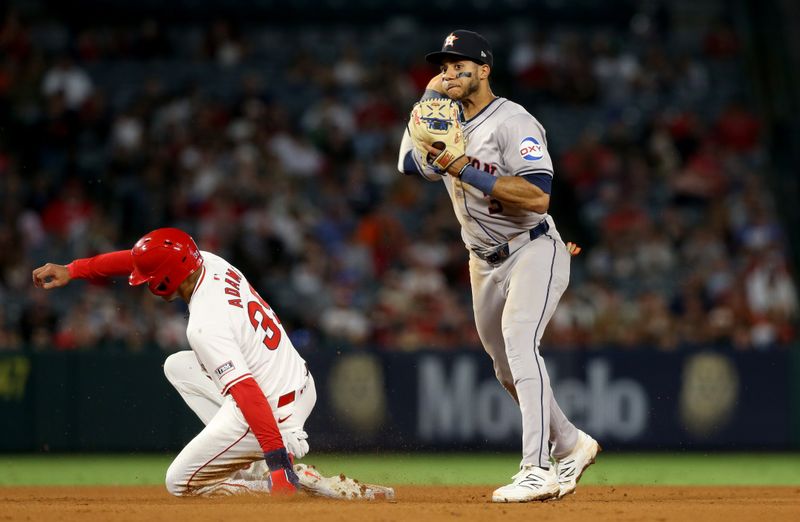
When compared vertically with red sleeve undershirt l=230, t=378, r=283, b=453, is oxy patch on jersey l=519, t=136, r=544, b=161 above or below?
above

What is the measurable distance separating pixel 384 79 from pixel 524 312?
31.8 ft

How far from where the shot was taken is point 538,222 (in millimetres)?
6770

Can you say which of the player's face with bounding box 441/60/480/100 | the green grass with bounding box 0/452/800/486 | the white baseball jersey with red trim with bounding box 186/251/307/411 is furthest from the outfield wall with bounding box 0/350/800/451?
the player's face with bounding box 441/60/480/100

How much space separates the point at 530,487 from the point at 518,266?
115 centimetres

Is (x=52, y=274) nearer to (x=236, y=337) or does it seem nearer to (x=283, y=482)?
(x=236, y=337)

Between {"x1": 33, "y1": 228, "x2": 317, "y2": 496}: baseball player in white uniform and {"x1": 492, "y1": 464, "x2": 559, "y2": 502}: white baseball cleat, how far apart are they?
3.49 feet

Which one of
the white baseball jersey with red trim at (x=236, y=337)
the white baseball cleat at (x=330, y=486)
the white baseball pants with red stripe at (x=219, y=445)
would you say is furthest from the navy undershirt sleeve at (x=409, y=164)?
the white baseball cleat at (x=330, y=486)

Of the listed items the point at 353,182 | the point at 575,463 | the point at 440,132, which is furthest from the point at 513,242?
the point at 353,182

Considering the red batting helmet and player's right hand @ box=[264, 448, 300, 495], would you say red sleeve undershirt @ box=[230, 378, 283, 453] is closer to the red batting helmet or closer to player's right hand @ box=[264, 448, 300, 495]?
player's right hand @ box=[264, 448, 300, 495]

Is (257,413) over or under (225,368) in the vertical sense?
under

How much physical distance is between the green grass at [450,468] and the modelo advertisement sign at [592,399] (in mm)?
190

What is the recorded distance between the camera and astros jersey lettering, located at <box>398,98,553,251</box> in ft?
21.5

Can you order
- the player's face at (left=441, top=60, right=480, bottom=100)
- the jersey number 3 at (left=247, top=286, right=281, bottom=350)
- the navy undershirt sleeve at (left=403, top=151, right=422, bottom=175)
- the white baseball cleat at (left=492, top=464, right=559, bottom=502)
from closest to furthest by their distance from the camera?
the white baseball cleat at (left=492, top=464, right=559, bottom=502) < the jersey number 3 at (left=247, top=286, right=281, bottom=350) < the player's face at (left=441, top=60, right=480, bottom=100) < the navy undershirt sleeve at (left=403, top=151, right=422, bottom=175)

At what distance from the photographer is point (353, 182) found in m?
14.7
